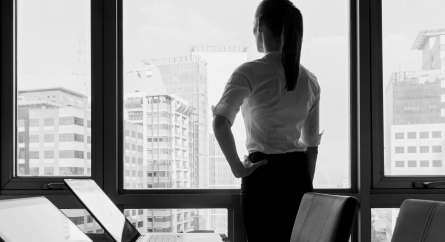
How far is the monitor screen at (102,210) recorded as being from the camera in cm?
125

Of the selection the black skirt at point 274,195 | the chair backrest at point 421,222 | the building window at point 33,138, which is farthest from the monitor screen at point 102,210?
the building window at point 33,138

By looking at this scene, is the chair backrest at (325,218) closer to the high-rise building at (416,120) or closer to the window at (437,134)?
the high-rise building at (416,120)

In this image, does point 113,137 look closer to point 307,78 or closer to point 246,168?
point 246,168

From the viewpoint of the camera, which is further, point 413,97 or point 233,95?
point 413,97

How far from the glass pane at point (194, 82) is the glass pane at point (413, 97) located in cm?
21

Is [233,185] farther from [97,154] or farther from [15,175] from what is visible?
[15,175]

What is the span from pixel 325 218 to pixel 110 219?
61 cm

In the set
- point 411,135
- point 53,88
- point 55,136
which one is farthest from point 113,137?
point 411,135

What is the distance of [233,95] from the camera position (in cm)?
179

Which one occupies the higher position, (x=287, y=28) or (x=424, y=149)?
(x=287, y=28)

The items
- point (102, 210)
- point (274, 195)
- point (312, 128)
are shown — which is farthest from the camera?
point (312, 128)

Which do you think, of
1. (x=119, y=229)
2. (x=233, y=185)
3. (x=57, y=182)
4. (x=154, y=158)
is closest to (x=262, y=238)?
(x=119, y=229)

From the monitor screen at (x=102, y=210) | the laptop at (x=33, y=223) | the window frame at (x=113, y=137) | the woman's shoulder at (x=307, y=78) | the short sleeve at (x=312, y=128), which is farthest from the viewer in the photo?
the window frame at (x=113, y=137)

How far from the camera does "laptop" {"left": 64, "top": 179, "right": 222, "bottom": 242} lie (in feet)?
4.14
